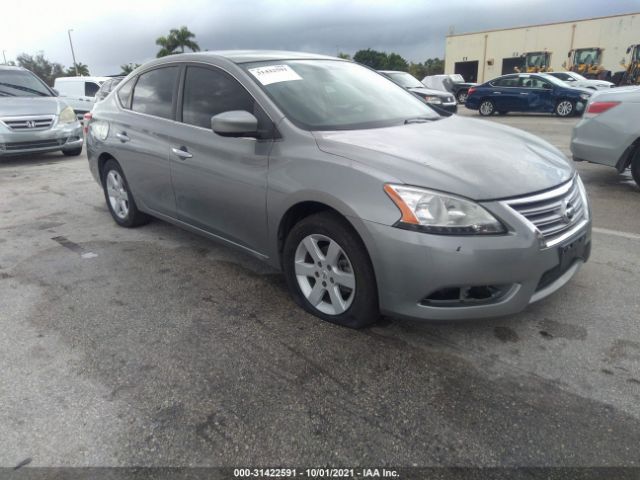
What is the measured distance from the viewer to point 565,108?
50.7 feet

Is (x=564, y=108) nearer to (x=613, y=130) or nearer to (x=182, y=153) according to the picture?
(x=613, y=130)

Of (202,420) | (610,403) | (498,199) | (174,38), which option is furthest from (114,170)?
(174,38)

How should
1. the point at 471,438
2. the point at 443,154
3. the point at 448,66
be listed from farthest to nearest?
the point at 448,66 → the point at 443,154 → the point at 471,438

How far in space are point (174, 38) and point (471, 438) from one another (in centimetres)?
5101

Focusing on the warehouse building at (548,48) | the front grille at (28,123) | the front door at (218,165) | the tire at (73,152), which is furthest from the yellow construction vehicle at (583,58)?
the front door at (218,165)

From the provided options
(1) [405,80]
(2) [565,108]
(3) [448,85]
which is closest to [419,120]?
(1) [405,80]

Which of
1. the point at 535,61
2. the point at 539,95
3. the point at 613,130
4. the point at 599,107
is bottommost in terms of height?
the point at 613,130

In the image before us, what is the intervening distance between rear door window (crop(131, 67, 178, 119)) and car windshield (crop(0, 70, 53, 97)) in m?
6.42

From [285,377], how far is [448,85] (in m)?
22.1

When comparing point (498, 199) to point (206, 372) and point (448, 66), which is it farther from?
point (448, 66)

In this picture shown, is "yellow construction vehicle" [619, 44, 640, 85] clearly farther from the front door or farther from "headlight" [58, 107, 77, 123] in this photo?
the front door

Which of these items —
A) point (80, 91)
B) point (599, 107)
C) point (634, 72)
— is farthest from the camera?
point (634, 72)

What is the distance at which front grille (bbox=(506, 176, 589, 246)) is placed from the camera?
2.52 m

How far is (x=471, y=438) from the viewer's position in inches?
81.7
